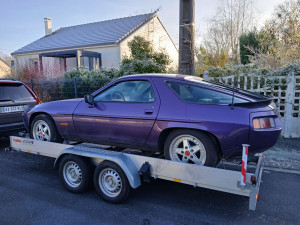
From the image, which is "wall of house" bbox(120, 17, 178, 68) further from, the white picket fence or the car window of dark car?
the car window of dark car

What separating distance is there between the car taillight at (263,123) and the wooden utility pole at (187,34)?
3.72 meters

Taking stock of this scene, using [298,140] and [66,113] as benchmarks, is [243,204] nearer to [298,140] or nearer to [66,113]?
Result: [66,113]

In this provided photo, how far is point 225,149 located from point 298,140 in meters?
4.60

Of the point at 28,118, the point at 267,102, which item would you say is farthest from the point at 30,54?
the point at 267,102

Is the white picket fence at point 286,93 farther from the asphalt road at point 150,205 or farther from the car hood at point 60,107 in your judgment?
the car hood at point 60,107

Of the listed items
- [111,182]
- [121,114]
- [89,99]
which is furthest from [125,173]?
[89,99]

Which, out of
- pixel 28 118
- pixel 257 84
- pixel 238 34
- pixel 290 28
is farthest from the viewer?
pixel 238 34

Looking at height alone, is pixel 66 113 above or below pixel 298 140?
above

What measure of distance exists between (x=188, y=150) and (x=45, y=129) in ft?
9.31

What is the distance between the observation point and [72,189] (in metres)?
3.85

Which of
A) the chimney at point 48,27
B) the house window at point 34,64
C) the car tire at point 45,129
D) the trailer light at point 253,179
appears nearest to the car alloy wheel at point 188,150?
the trailer light at point 253,179

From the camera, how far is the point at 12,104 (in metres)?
5.95

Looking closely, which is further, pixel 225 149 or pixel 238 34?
pixel 238 34

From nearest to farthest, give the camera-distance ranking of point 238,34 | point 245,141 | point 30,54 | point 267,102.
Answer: point 245,141
point 267,102
point 238,34
point 30,54
